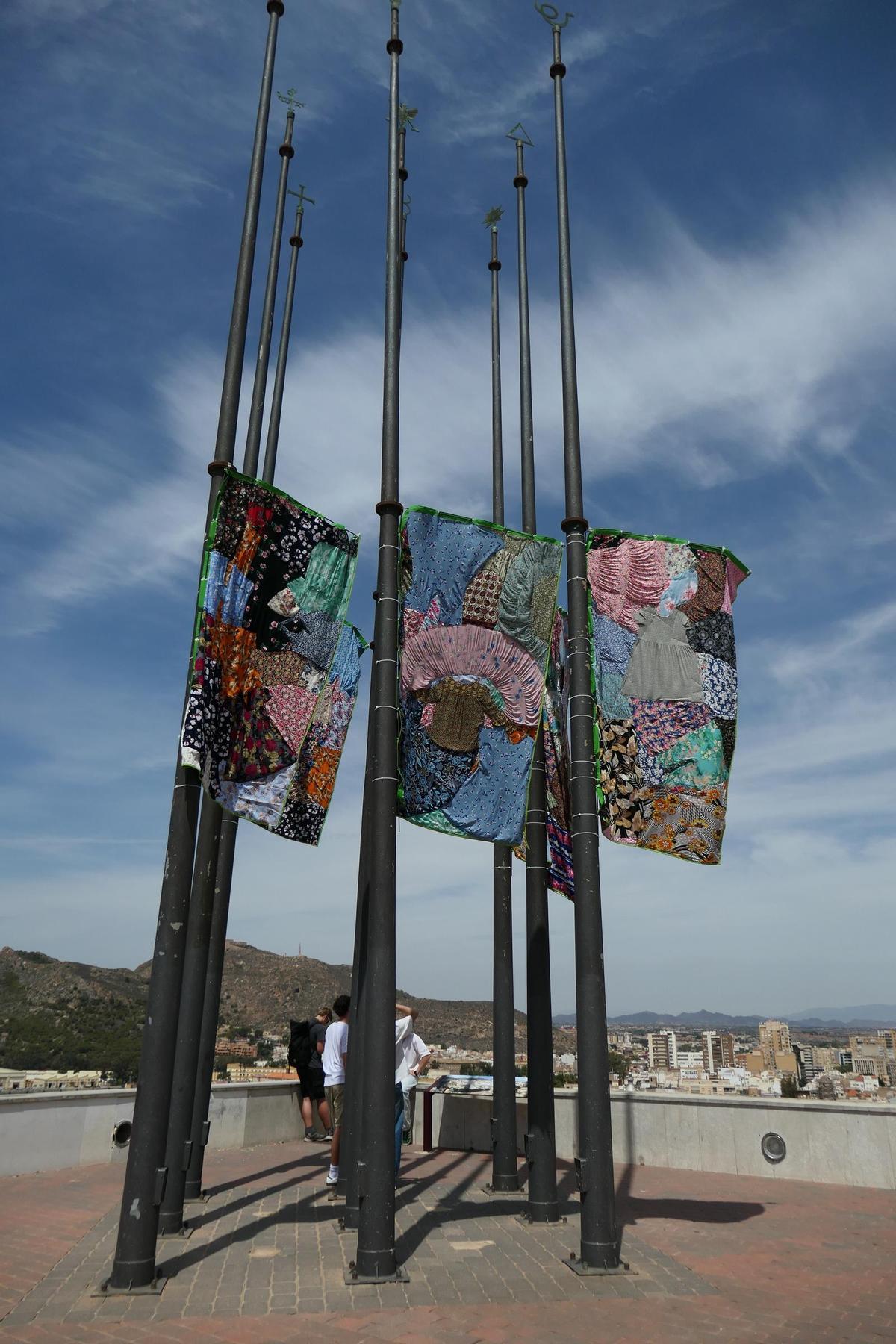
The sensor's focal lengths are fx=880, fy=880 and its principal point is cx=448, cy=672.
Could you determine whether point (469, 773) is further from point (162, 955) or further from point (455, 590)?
point (162, 955)

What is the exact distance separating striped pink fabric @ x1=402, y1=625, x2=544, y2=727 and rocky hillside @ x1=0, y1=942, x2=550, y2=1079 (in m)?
34.1

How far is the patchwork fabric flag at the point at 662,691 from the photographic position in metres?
9.06

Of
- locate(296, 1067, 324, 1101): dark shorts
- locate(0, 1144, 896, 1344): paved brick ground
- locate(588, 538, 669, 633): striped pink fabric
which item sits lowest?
locate(0, 1144, 896, 1344): paved brick ground

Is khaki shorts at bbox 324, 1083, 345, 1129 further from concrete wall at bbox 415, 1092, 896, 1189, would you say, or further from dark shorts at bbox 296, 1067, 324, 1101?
concrete wall at bbox 415, 1092, 896, 1189

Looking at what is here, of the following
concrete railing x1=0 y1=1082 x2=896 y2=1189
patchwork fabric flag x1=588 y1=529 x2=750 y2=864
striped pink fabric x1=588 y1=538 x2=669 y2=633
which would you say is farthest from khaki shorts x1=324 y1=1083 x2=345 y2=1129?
striped pink fabric x1=588 y1=538 x2=669 y2=633

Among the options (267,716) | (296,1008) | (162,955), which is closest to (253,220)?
(267,716)

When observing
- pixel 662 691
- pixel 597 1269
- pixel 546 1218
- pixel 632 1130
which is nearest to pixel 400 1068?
pixel 546 1218

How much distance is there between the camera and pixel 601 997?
7.66m

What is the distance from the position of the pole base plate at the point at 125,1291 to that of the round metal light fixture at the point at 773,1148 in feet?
26.2

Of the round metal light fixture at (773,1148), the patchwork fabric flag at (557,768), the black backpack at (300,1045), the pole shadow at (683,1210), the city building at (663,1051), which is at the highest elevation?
the patchwork fabric flag at (557,768)

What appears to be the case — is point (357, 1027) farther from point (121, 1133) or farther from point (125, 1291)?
point (121, 1133)

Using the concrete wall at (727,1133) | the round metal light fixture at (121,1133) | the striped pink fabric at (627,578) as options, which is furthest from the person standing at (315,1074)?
the striped pink fabric at (627,578)

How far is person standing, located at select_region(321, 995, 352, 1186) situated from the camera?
31.1 feet

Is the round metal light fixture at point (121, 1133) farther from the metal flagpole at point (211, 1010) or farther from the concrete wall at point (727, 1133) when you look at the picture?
the concrete wall at point (727, 1133)
